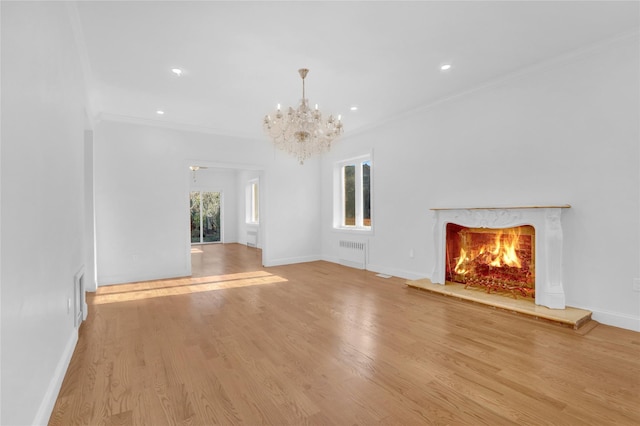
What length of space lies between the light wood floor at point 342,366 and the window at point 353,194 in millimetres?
2846

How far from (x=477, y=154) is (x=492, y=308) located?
211 cm

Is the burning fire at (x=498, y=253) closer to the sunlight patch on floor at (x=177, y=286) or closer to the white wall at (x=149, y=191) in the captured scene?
the sunlight patch on floor at (x=177, y=286)

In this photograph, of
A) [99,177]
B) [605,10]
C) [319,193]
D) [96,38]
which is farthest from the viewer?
[319,193]

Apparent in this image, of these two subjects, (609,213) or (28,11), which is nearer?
(28,11)

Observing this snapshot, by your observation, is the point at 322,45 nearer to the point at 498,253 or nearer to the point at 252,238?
the point at 498,253

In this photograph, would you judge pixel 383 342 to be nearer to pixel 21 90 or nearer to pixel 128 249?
pixel 21 90

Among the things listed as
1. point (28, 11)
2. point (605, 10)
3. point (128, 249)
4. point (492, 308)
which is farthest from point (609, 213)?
point (128, 249)

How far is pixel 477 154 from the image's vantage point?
443 cm

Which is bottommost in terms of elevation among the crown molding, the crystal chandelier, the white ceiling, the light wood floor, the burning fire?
the light wood floor

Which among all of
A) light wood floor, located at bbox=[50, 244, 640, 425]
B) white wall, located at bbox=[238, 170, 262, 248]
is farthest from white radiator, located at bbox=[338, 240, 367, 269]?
white wall, located at bbox=[238, 170, 262, 248]

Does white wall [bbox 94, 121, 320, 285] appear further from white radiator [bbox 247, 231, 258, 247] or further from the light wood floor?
white radiator [bbox 247, 231, 258, 247]

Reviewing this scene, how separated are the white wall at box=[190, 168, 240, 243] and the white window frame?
588cm

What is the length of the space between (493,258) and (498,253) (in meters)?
0.10

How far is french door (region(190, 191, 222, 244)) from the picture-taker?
11.5 meters
